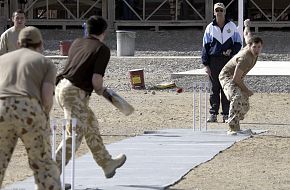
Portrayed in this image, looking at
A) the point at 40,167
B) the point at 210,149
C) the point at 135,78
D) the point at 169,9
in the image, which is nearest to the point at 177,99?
the point at 135,78

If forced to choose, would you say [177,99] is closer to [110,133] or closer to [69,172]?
[110,133]

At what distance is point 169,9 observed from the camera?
3928 centimetres

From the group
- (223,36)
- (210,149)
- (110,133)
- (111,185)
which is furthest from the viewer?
(223,36)

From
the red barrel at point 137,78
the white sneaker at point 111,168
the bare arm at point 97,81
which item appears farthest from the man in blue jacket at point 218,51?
the bare arm at point 97,81

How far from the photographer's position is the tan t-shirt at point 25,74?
28.1 feet

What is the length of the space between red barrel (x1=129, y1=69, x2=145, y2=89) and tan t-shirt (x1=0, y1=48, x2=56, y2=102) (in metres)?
15.3

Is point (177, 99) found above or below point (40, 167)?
below

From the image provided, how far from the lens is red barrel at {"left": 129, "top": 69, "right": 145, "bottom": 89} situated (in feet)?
78.6

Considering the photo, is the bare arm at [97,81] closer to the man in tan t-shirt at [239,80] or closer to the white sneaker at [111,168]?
the white sneaker at [111,168]

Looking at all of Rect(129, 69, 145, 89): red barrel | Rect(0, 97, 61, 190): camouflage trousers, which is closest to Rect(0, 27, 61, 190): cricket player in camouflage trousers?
Rect(0, 97, 61, 190): camouflage trousers

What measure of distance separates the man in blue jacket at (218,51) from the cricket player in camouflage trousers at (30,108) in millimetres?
8772

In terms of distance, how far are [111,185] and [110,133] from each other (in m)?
5.29

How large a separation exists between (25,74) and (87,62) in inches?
72.9

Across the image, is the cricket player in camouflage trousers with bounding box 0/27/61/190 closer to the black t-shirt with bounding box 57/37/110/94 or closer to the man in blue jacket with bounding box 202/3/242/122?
the black t-shirt with bounding box 57/37/110/94
